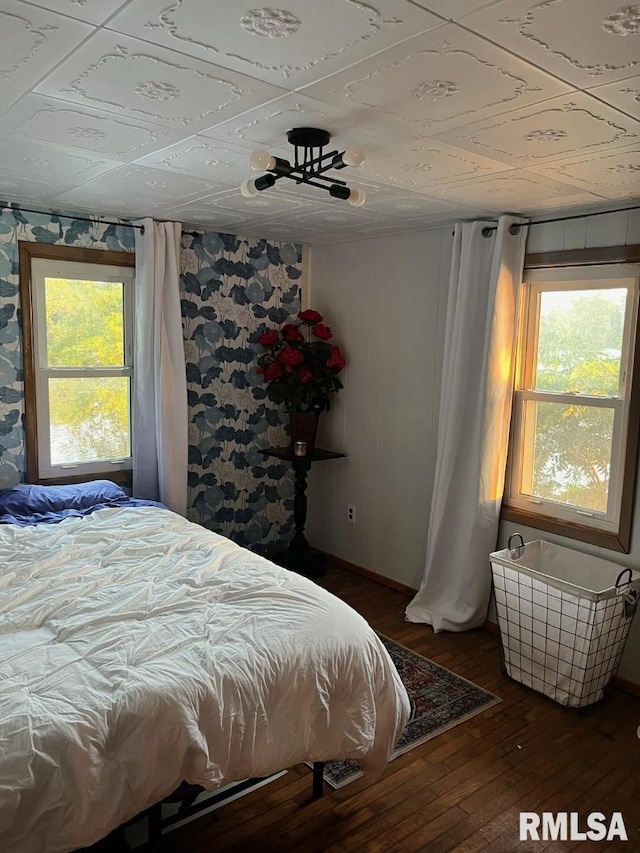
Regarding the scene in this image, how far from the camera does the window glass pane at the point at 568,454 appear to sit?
3.21m

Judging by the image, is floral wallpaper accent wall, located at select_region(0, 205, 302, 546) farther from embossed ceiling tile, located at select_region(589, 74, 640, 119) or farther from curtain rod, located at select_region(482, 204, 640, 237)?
embossed ceiling tile, located at select_region(589, 74, 640, 119)

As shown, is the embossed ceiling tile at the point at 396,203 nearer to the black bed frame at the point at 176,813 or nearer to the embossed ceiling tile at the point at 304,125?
the embossed ceiling tile at the point at 304,125

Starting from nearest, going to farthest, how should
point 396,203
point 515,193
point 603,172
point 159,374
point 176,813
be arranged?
1. point 176,813
2. point 603,172
3. point 515,193
4. point 396,203
5. point 159,374

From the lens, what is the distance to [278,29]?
4.63 feet

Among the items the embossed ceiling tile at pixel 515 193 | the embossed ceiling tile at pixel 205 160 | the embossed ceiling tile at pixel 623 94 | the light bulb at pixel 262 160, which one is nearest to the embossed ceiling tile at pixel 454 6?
the embossed ceiling tile at pixel 623 94

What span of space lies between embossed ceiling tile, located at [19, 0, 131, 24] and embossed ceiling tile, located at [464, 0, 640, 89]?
2.47ft

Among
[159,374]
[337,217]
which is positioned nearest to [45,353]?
[159,374]

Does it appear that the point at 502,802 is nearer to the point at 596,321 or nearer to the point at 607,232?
the point at 596,321

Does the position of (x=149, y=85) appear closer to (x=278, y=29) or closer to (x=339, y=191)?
(x=278, y=29)

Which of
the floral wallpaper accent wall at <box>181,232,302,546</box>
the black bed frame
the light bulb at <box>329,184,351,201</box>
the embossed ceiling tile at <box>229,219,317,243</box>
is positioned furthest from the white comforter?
the embossed ceiling tile at <box>229,219,317,243</box>

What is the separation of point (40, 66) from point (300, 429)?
2.90 meters

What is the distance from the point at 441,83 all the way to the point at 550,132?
1.81ft

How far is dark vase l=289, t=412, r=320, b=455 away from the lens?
431cm

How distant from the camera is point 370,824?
7.27 feet
